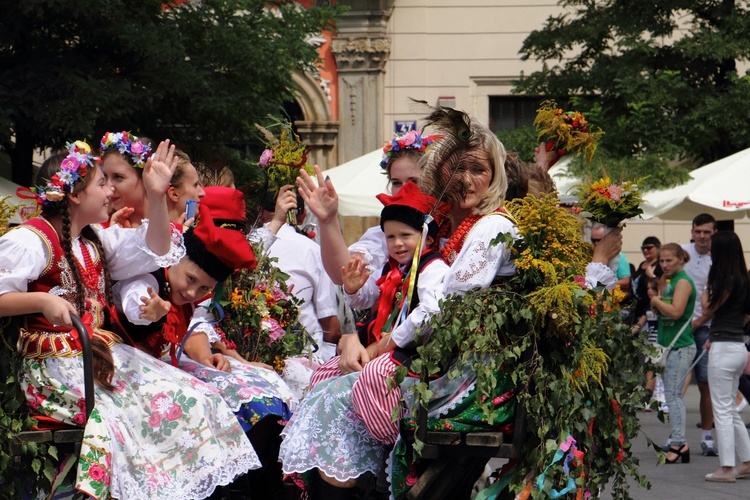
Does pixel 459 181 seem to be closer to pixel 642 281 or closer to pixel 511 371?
pixel 511 371

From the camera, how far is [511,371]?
16.2 ft

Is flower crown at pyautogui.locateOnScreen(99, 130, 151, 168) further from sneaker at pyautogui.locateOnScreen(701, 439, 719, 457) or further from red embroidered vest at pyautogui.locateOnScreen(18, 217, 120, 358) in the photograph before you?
sneaker at pyautogui.locateOnScreen(701, 439, 719, 457)

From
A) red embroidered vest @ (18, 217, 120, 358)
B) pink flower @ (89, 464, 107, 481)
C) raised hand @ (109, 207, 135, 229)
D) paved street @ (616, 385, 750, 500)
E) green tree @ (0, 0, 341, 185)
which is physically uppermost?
green tree @ (0, 0, 341, 185)

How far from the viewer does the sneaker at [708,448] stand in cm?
1088

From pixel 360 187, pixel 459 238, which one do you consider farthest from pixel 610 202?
pixel 360 187

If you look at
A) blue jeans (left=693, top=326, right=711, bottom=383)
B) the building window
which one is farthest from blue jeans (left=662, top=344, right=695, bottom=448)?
the building window

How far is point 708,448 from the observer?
10.9 metres

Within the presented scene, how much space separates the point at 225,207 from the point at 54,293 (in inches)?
45.6

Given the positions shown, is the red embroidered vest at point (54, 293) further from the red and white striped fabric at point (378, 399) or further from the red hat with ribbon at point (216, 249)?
the red and white striped fabric at point (378, 399)

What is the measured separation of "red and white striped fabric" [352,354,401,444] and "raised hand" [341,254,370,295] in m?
0.69

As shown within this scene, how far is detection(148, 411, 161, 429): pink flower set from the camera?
16.5 ft

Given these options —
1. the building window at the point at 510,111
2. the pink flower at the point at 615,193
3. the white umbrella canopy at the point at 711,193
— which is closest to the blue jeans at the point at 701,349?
the white umbrella canopy at the point at 711,193

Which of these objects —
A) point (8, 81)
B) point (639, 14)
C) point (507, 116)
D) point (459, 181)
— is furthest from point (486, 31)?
point (459, 181)

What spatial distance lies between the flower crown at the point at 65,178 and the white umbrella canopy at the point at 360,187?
618 cm
